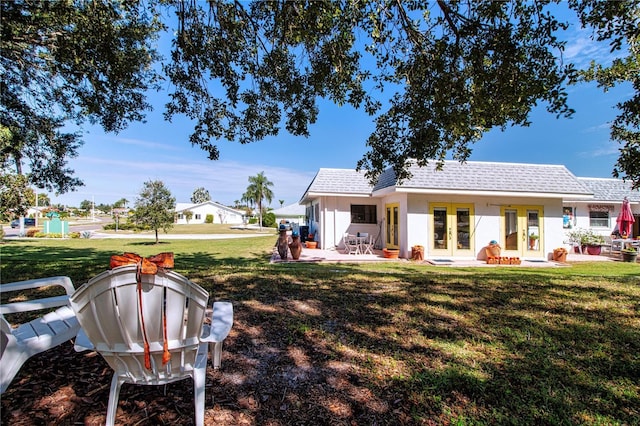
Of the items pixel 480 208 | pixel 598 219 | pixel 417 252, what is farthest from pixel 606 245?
pixel 417 252

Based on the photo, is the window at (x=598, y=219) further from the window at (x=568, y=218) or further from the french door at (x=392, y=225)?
the french door at (x=392, y=225)

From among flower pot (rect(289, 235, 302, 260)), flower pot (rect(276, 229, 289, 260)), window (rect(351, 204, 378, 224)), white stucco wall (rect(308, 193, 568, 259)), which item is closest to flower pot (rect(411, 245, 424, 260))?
white stucco wall (rect(308, 193, 568, 259))

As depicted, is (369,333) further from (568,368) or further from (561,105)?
(561,105)

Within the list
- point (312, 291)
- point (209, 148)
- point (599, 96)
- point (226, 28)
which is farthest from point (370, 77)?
point (599, 96)

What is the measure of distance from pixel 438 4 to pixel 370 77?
1752 mm

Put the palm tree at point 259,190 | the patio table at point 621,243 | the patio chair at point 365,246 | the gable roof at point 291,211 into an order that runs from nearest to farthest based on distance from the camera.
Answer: the patio chair at point 365,246 < the patio table at point 621,243 < the gable roof at point 291,211 < the palm tree at point 259,190

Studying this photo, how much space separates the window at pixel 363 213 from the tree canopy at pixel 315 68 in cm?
989

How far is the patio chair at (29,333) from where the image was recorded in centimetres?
204

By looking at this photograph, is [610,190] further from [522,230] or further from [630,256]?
[522,230]

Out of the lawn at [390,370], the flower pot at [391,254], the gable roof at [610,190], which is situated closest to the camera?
the lawn at [390,370]

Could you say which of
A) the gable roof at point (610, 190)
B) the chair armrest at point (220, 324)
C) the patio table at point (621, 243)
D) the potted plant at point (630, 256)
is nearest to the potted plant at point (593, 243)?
the patio table at point (621, 243)

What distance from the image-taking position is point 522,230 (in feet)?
47.3

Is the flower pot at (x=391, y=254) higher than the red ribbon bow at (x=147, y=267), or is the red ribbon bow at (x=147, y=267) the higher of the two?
the red ribbon bow at (x=147, y=267)

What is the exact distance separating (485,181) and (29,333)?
15638 mm
